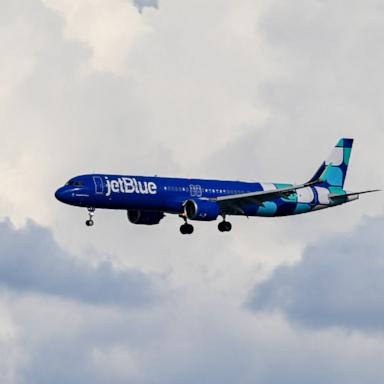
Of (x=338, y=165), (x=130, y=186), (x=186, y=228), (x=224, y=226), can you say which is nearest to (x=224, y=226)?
(x=224, y=226)

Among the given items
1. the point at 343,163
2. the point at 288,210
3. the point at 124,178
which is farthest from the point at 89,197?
the point at 343,163

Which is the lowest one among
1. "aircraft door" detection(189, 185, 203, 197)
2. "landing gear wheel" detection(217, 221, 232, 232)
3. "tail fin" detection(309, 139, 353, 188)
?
"landing gear wheel" detection(217, 221, 232, 232)

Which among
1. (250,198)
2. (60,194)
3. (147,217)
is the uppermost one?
(147,217)

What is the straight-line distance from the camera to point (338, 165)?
500 feet

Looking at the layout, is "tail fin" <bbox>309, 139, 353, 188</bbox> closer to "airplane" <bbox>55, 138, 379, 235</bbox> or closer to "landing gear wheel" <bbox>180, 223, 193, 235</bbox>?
"airplane" <bbox>55, 138, 379, 235</bbox>

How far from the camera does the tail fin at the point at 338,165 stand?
15000 cm

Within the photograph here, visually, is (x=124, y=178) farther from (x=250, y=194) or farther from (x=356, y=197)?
(x=356, y=197)

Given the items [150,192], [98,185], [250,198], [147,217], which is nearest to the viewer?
[98,185]

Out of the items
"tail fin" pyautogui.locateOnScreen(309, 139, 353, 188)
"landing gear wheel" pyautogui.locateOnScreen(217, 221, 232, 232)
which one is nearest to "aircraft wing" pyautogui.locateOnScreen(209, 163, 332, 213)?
"landing gear wheel" pyautogui.locateOnScreen(217, 221, 232, 232)

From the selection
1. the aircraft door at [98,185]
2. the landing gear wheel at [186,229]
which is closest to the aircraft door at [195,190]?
the landing gear wheel at [186,229]

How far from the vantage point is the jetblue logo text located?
426 ft

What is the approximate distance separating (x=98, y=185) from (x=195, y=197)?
1025 centimetres

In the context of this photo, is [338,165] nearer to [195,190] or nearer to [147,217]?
[195,190]

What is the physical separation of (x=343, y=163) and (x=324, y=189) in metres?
6.86
